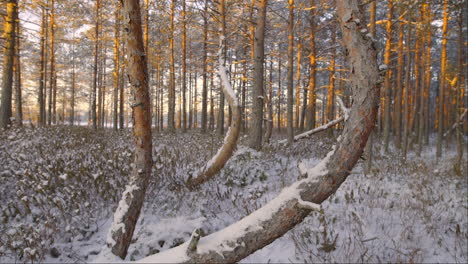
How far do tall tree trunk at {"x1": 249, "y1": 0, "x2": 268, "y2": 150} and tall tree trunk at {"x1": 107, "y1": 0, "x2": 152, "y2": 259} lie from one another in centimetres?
510

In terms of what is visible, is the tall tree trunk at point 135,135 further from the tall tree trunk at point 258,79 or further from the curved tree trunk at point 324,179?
the tall tree trunk at point 258,79

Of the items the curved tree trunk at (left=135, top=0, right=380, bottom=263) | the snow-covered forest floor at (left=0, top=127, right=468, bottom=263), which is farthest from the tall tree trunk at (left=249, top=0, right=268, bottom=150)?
the curved tree trunk at (left=135, top=0, right=380, bottom=263)

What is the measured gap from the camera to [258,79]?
804cm

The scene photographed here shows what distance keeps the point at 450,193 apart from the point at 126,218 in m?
7.73

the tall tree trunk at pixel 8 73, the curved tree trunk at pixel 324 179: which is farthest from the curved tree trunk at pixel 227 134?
the tall tree trunk at pixel 8 73

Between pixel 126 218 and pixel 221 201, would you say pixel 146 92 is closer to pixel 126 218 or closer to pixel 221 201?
pixel 126 218

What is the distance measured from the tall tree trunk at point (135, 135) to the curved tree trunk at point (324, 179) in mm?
1054

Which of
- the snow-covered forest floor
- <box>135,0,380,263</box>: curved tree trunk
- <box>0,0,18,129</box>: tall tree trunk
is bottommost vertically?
the snow-covered forest floor

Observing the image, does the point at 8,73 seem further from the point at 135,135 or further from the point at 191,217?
the point at 191,217

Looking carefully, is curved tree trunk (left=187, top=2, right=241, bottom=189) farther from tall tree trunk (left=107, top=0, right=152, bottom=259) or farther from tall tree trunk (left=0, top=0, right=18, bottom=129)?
tall tree trunk (left=0, top=0, right=18, bottom=129)

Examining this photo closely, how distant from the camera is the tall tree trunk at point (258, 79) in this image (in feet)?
25.7

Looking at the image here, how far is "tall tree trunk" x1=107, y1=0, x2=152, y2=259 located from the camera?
112 inches

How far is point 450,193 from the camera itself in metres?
6.39

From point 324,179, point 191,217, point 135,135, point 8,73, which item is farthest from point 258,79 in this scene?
point 8,73
